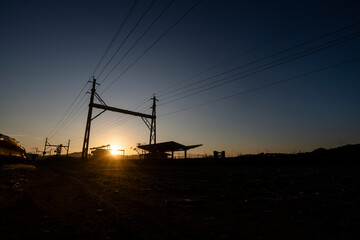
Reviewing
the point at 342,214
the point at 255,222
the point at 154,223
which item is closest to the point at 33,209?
the point at 154,223

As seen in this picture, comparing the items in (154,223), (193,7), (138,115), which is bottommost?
(154,223)

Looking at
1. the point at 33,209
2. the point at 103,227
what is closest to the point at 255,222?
the point at 103,227

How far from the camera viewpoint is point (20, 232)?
3.87 ft

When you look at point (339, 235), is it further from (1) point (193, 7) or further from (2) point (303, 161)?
(1) point (193, 7)

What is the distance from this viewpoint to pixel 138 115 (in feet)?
77.4

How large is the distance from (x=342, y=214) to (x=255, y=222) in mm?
813

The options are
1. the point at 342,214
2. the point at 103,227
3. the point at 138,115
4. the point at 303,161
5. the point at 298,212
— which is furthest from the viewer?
the point at 138,115

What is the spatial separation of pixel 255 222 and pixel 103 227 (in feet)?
3.85

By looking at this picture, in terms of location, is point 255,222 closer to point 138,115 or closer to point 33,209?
point 33,209

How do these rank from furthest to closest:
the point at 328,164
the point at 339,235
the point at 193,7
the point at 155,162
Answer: the point at 155,162 → the point at 193,7 → the point at 328,164 → the point at 339,235

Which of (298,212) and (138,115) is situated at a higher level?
(138,115)

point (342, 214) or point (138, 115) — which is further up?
point (138, 115)

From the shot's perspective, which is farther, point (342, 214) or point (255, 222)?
point (342, 214)

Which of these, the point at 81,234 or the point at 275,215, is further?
the point at 275,215
